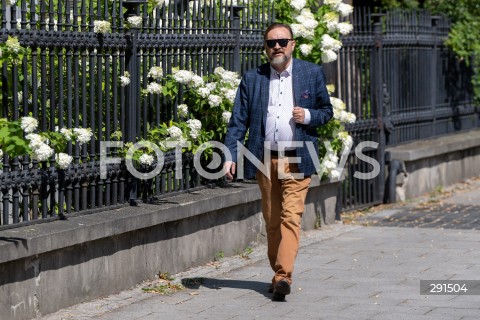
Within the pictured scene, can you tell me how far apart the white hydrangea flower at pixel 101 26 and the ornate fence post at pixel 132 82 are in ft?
1.21

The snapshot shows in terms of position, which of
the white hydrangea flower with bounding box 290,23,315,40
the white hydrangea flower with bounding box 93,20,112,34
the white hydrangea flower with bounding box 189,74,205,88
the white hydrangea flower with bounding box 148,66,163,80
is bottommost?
the white hydrangea flower with bounding box 189,74,205,88

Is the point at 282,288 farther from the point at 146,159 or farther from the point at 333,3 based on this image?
the point at 333,3

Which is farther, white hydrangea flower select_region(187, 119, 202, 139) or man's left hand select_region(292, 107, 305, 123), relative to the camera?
white hydrangea flower select_region(187, 119, 202, 139)

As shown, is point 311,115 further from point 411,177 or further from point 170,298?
point 411,177

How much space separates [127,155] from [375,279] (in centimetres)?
211

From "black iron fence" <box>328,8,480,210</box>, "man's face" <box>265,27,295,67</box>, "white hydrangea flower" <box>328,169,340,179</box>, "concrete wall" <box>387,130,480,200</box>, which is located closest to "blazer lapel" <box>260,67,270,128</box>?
"man's face" <box>265,27,295,67</box>

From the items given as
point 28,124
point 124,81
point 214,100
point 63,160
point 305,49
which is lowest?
point 63,160

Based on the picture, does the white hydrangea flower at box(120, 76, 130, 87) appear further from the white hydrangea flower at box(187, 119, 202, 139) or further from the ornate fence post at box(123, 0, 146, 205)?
the white hydrangea flower at box(187, 119, 202, 139)

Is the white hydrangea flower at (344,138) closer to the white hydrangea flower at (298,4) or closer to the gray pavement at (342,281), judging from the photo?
the gray pavement at (342,281)

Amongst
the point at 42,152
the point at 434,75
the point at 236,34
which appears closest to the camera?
the point at 42,152

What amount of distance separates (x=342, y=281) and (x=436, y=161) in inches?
281

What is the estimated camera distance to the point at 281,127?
8.53 m

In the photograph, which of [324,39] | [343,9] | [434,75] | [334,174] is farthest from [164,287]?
[434,75]

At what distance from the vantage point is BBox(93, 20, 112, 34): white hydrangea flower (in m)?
8.80
